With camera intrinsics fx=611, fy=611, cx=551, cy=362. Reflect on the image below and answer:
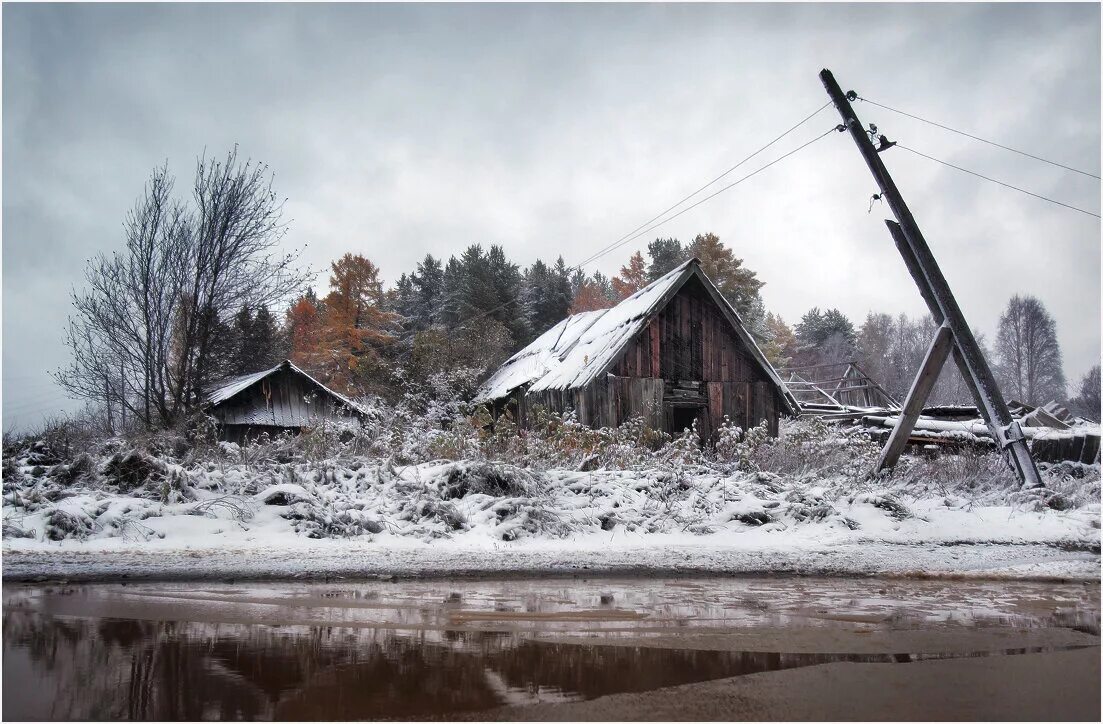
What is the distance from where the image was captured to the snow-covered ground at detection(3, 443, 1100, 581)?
528 centimetres

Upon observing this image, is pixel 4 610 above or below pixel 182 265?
→ below

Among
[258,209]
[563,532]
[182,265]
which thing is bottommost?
[563,532]

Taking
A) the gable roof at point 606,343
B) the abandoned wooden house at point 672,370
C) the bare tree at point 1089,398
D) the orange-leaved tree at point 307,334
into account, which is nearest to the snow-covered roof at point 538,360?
the gable roof at point 606,343

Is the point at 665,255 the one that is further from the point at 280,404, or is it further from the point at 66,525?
the point at 66,525

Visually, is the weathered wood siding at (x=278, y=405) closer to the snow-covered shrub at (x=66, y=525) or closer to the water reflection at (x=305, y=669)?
the snow-covered shrub at (x=66, y=525)

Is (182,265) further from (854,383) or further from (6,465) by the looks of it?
(854,383)

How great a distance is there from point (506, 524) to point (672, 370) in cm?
1038

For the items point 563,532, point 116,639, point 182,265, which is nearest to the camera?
point 116,639

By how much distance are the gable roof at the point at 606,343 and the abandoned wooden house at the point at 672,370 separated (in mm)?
38

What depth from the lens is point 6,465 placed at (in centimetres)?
723

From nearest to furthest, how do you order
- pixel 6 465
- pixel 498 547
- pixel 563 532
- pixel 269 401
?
pixel 498 547 < pixel 563 532 < pixel 6 465 < pixel 269 401

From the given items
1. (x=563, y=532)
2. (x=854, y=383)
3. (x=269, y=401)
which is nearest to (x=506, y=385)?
(x=269, y=401)

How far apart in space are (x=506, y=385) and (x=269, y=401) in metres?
7.61

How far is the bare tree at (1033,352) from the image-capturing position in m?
48.0
